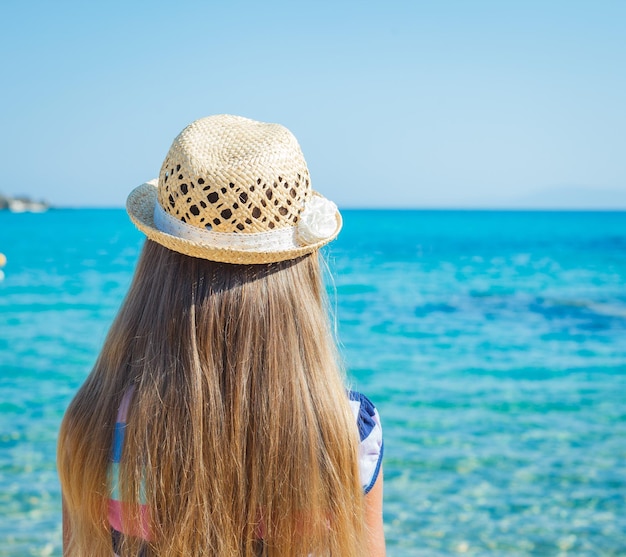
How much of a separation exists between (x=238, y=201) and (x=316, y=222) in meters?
0.16

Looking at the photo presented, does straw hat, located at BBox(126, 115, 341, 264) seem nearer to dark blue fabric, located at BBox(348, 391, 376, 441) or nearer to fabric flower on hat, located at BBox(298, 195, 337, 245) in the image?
fabric flower on hat, located at BBox(298, 195, 337, 245)

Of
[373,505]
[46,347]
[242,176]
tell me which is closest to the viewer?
[242,176]

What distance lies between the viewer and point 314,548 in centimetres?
135


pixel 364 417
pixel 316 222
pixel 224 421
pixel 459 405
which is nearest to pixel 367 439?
pixel 364 417

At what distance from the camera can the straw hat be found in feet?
4.16

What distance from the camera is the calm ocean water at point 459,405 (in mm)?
3787

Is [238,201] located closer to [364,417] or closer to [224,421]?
[224,421]

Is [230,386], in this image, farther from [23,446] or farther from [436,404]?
[436,404]

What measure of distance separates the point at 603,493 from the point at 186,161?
384cm

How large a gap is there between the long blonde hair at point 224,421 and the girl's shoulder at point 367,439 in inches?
2.5

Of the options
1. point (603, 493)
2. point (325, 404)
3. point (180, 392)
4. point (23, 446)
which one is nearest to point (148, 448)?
point (180, 392)

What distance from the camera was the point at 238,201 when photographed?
1275 mm

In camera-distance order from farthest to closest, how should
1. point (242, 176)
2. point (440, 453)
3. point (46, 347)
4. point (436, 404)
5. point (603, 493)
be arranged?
point (46, 347) → point (436, 404) → point (440, 453) → point (603, 493) → point (242, 176)

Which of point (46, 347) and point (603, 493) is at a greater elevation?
point (603, 493)
